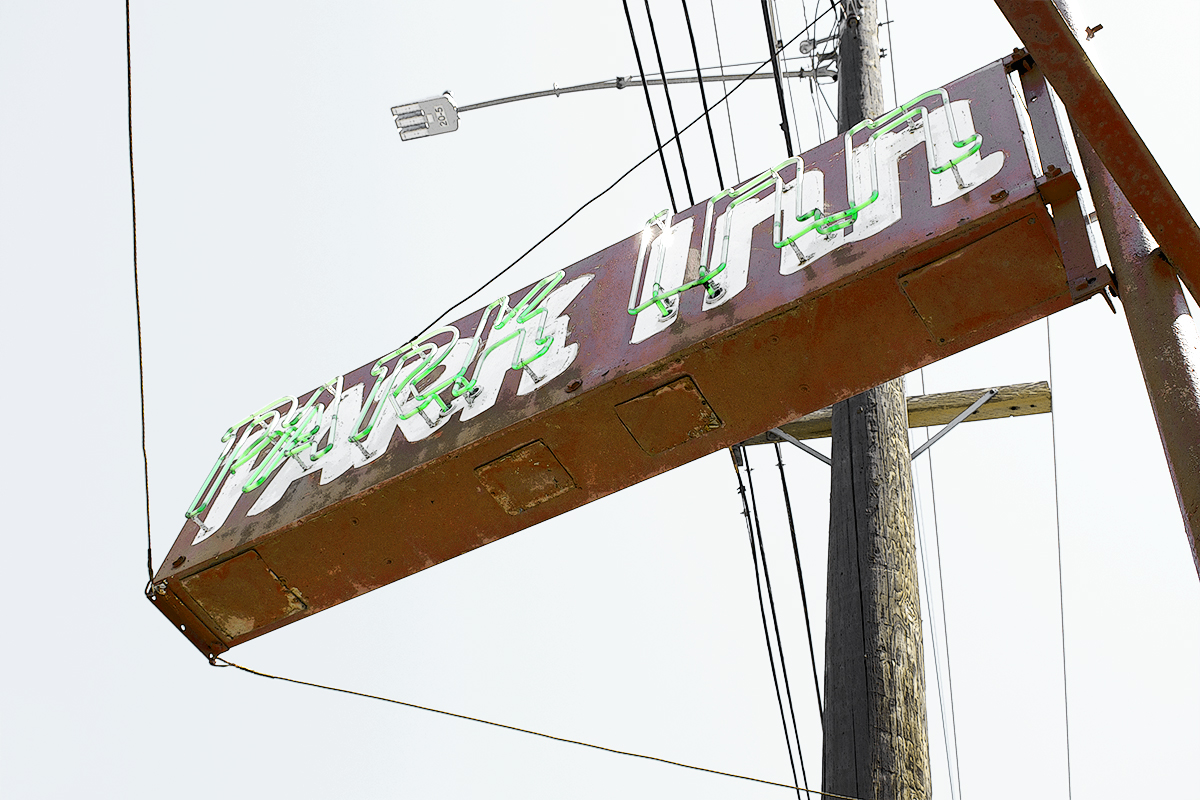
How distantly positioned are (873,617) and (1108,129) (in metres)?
2.09

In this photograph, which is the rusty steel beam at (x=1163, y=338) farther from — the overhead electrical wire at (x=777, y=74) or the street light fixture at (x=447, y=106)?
the street light fixture at (x=447, y=106)

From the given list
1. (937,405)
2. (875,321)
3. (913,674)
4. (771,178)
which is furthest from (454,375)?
(937,405)

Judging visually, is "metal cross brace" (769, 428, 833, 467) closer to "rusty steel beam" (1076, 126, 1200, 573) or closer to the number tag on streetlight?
"rusty steel beam" (1076, 126, 1200, 573)

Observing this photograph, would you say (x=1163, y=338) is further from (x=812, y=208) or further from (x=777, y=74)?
(x=777, y=74)

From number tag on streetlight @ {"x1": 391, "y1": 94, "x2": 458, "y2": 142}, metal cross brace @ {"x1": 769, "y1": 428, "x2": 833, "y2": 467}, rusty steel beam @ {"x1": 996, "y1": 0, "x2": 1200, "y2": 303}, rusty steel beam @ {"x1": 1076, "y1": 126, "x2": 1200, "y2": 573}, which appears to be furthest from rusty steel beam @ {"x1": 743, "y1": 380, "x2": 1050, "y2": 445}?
number tag on streetlight @ {"x1": 391, "y1": 94, "x2": 458, "y2": 142}

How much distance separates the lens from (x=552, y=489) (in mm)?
3672

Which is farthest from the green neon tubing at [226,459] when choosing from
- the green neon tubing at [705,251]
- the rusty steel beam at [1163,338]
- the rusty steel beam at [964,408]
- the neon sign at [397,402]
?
the rusty steel beam at [1163,338]

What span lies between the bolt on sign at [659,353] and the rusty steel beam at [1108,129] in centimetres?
30

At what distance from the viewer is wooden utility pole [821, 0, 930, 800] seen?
369cm

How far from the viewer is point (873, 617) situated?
4008mm

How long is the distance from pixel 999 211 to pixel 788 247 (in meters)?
0.68

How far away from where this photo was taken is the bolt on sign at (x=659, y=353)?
9.81 ft

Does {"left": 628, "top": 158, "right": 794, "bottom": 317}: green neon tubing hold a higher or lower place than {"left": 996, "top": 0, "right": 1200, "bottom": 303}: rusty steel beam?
higher

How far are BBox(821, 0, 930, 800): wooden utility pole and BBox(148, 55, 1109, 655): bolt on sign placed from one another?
1050 millimetres
